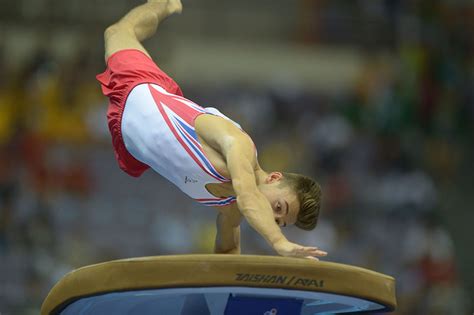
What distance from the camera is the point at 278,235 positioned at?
317 centimetres

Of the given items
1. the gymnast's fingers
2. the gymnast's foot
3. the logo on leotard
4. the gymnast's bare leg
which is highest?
the gymnast's foot

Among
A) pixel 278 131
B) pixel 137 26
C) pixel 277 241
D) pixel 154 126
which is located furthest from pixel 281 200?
pixel 278 131

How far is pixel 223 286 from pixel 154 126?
96 centimetres

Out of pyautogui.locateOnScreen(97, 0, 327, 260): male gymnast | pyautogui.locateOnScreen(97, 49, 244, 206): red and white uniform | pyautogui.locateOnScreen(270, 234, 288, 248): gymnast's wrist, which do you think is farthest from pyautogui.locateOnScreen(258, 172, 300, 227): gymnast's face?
pyautogui.locateOnScreen(270, 234, 288, 248): gymnast's wrist

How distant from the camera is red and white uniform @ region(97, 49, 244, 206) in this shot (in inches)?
145

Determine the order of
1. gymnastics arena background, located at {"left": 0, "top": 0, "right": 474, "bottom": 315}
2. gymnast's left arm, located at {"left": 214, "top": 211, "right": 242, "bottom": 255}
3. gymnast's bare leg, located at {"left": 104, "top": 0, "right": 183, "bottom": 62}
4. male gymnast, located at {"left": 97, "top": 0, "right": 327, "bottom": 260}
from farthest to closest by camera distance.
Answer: gymnastics arena background, located at {"left": 0, "top": 0, "right": 474, "bottom": 315} < gymnast's bare leg, located at {"left": 104, "top": 0, "right": 183, "bottom": 62} < gymnast's left arm, located at {"left": 214, "top": 211, "right": 242, "bottom": 255} < male gymnast, located at {"left": 97, "top": 0, "right": 327, "bottom": 260}

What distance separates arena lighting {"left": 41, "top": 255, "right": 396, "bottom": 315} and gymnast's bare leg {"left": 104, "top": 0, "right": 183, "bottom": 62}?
133 cm

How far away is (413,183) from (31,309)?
161 inches

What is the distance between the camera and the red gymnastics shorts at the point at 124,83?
4.00m

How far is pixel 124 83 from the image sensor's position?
4.02m

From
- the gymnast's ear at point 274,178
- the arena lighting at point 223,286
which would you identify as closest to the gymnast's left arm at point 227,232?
the gymnast's ear at point 274,178

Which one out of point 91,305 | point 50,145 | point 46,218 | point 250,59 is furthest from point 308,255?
point 250,59

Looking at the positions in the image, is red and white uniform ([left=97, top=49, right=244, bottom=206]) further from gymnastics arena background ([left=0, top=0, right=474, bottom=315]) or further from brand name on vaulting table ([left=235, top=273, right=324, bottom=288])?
gymnastics arena background ([left=0, top=0, right=474, bottom=315])

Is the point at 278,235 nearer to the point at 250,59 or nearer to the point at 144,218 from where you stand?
the point at 144,218
